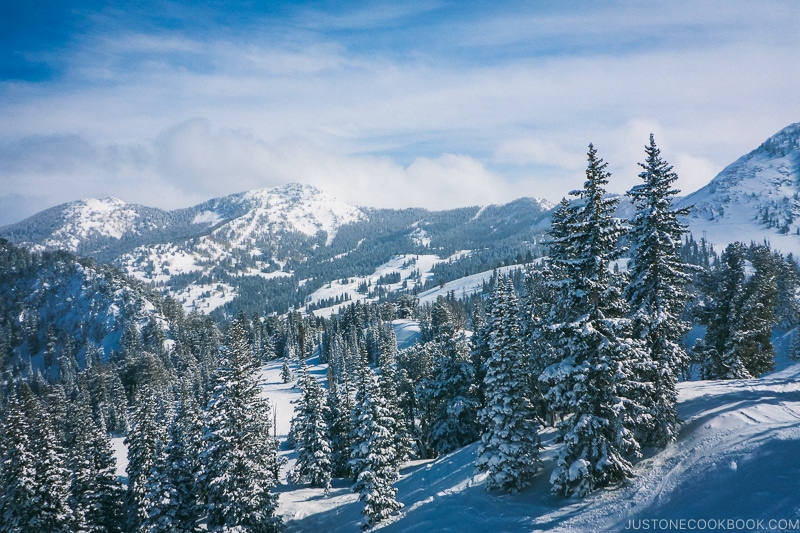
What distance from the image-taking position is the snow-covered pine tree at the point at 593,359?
18.9m

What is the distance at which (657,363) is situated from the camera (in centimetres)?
2002

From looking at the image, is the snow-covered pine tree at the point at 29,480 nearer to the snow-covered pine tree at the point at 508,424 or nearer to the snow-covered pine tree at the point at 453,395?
the snow-covered pine tree at the point at 453,395

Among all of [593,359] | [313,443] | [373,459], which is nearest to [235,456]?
[373,459]

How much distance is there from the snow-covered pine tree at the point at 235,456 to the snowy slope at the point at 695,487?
339 inches

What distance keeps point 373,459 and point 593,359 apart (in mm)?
17909

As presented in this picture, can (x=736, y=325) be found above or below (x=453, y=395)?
above

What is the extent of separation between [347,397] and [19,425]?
2974cm

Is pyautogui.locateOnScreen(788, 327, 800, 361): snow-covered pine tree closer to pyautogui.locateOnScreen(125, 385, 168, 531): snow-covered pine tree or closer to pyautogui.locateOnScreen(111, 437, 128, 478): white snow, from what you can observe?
pyautogui.locateOnScreen(125, 385, 168, 531): snow-covered pine tree

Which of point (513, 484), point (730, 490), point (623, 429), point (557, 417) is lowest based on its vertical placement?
point (557, 417)

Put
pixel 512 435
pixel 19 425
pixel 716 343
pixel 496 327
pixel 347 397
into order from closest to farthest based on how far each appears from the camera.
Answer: pixel 512 435 < pixel 496 327 < pixel 19 425 < pixel 716 343 < pixel 347 397

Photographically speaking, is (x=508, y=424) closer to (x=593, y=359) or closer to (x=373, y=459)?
(x=593, y=359)

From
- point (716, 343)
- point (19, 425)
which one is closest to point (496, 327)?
point (716, 343)

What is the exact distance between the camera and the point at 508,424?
23.7m

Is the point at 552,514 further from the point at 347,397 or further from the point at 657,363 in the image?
the point at 347,397
